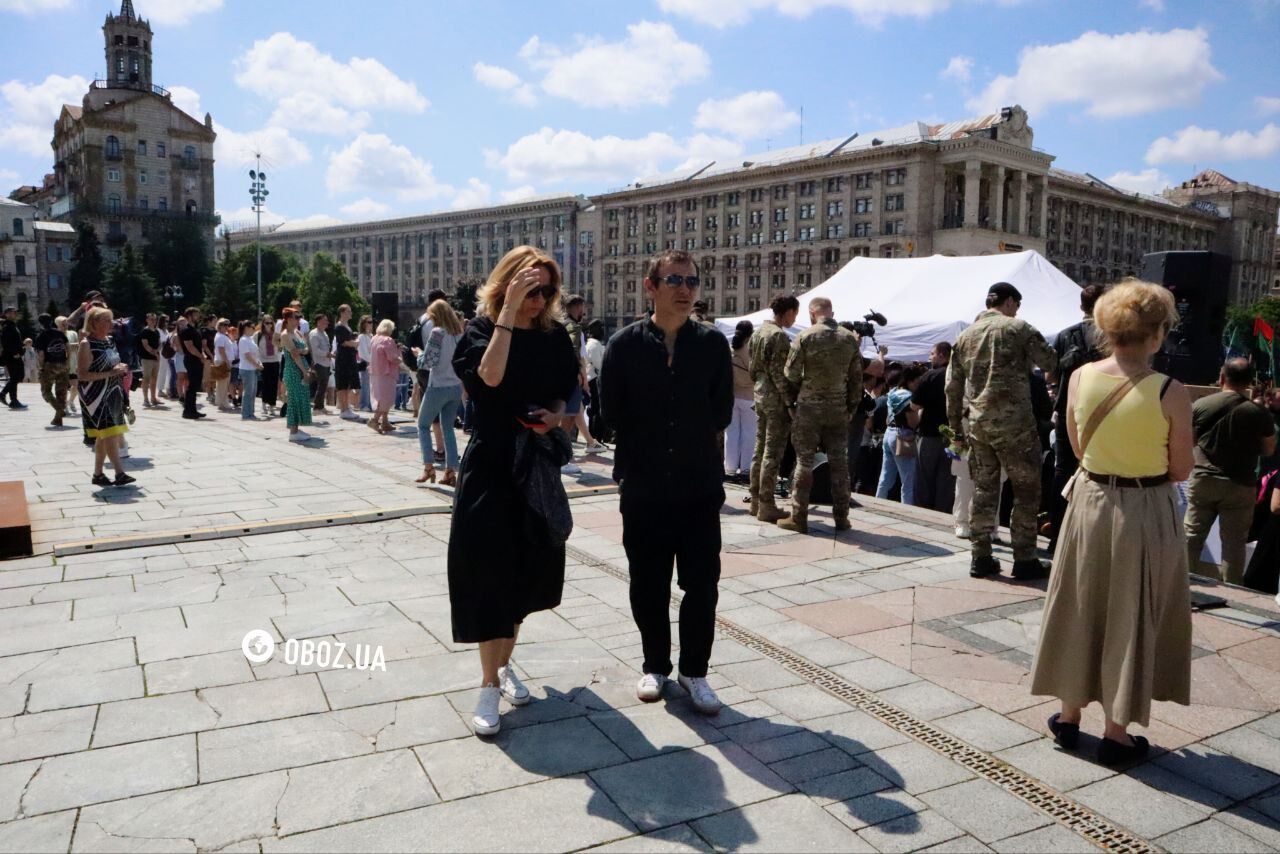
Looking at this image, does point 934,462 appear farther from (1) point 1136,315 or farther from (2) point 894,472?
(1) point 1136,315

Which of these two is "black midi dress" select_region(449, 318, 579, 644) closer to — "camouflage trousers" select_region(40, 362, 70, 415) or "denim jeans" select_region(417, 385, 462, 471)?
"denim jeans" select_region(417, 385, 462, 471)

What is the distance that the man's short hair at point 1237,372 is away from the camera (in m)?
6.74

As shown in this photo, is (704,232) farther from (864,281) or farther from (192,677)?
(192,677)

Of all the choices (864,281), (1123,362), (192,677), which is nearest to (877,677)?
(1123,362)

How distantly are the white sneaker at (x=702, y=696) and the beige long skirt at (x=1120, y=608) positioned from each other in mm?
1281

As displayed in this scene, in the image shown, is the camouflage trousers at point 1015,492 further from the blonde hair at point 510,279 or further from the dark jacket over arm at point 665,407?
the blonde hair at point 510,279

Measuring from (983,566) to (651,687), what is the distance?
3119mm

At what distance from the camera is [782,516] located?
796 centimetres

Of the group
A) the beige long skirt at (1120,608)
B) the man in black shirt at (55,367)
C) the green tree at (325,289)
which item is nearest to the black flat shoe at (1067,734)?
the beige long skirt at (1120,608)

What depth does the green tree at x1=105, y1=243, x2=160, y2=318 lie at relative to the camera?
232 ft

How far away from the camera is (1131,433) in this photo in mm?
3418

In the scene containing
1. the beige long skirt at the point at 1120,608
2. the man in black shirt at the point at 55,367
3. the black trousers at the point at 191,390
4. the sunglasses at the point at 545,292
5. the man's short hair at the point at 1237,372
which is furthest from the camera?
the black trousers at the point at 191,390

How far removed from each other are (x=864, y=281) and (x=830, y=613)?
11400 millimetres

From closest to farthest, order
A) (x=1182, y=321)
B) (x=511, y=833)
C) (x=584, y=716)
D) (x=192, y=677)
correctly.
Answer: (x=511, y=833) < (x=584, y=716) < (x=192, y=677) < (x=1182, y=321)
